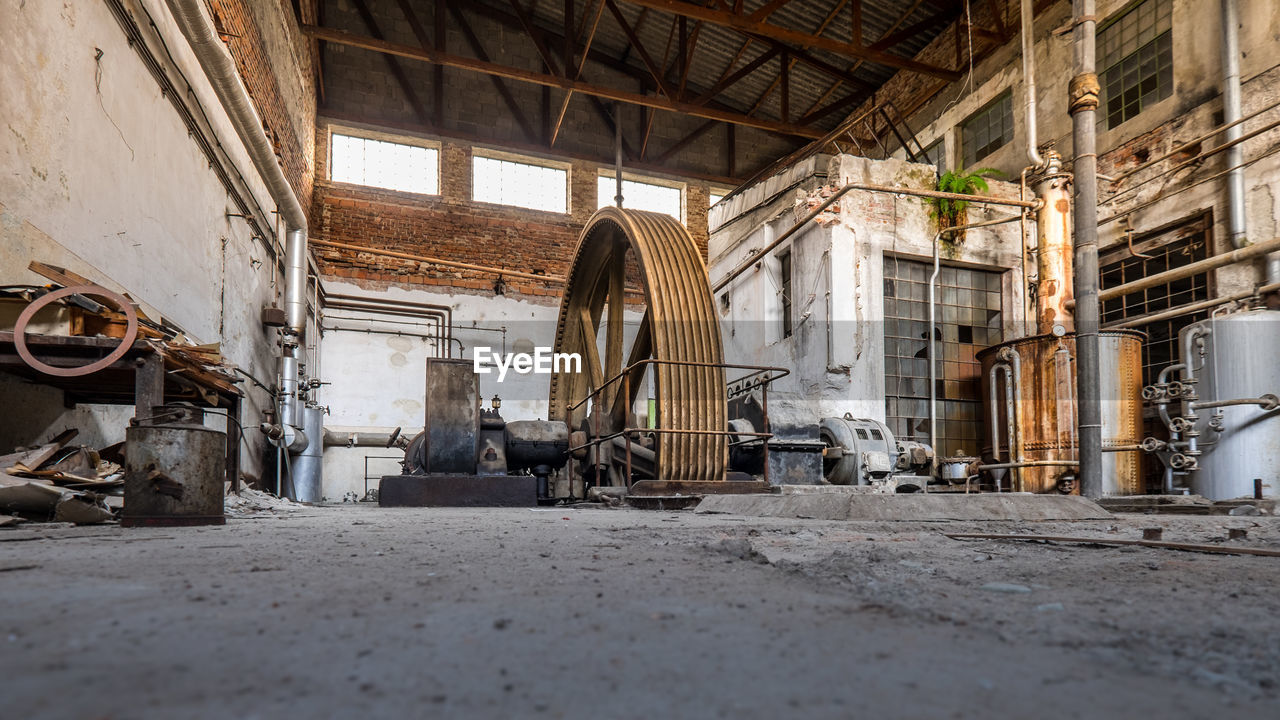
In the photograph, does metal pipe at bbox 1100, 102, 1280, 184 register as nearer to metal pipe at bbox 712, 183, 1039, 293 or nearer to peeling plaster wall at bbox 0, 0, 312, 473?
metal pipe at bbox 712, 183, 1039, 293

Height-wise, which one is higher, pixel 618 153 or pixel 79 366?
pixel 618 153

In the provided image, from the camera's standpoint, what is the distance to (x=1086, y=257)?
577cm

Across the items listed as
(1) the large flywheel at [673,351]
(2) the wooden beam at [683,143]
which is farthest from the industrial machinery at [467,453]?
(2) the wooden beam at [683,143]

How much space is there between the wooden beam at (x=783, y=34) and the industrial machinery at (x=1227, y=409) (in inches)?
252

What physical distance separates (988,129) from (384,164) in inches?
405

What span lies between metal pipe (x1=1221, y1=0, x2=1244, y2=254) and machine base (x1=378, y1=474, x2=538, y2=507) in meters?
7.51

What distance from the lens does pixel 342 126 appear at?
13734mm

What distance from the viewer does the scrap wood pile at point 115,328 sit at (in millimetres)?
3369

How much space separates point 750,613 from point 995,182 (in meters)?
10.5

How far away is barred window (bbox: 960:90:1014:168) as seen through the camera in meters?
11.2

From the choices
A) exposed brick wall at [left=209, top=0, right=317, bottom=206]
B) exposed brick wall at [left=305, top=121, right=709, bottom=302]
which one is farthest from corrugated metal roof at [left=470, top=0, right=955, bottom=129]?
exposed brick wall at [left=209, top=0, right=317, bottom=206]

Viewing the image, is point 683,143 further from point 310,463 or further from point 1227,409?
point 1227,409

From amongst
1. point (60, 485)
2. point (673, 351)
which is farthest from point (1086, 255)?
point (60, 485)

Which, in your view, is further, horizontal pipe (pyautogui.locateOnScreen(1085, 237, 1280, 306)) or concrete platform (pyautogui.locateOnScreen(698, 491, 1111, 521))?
horizontal pipe (pyautogui.locateOnScreen(1085, 237, 1280, 306))
